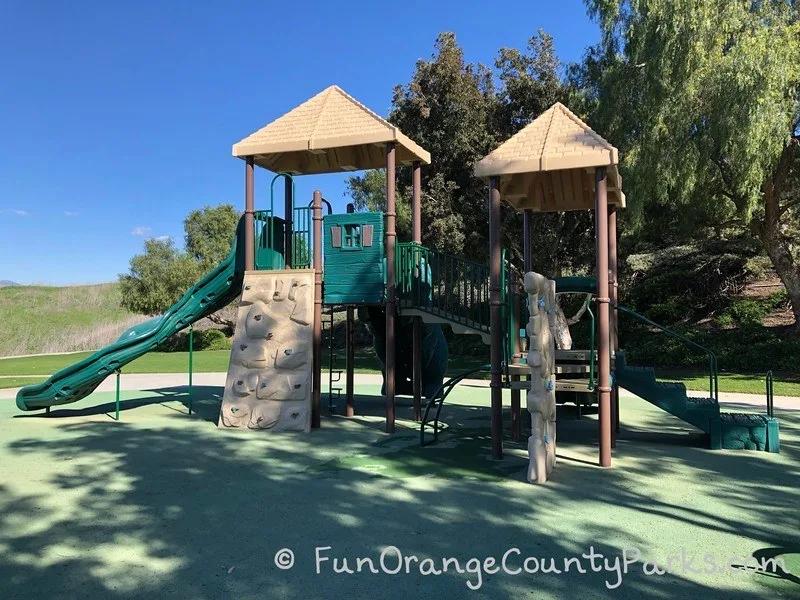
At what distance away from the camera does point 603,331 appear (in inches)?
295

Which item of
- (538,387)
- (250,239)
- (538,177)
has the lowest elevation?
(538,387)

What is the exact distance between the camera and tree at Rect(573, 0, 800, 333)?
1570cm

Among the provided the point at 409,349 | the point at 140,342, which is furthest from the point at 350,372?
the point at 140,342

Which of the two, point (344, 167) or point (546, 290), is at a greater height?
point (344, 167)

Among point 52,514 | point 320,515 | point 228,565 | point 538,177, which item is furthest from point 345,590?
point 538,177

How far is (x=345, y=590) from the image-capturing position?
3.93 m

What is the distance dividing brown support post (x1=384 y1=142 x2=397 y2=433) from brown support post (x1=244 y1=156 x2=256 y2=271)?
8.17 ft

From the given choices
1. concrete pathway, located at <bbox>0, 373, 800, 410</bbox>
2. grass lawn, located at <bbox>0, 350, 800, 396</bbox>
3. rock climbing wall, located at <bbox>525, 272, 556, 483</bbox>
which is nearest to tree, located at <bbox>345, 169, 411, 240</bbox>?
grass lawn, located at <bbox>0, 350, 800, 396</bbox>

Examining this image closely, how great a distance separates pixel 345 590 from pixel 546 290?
4.33m

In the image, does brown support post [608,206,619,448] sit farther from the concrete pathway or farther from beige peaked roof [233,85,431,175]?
the concrete pathway

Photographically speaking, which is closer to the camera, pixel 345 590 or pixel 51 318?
pixel 345 590

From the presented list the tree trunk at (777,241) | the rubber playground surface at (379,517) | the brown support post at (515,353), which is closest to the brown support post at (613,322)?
the rubber playground surface at (379,517)

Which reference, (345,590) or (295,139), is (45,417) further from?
(345,590)

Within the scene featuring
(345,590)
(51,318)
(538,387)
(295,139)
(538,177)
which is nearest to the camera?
(345,590)
